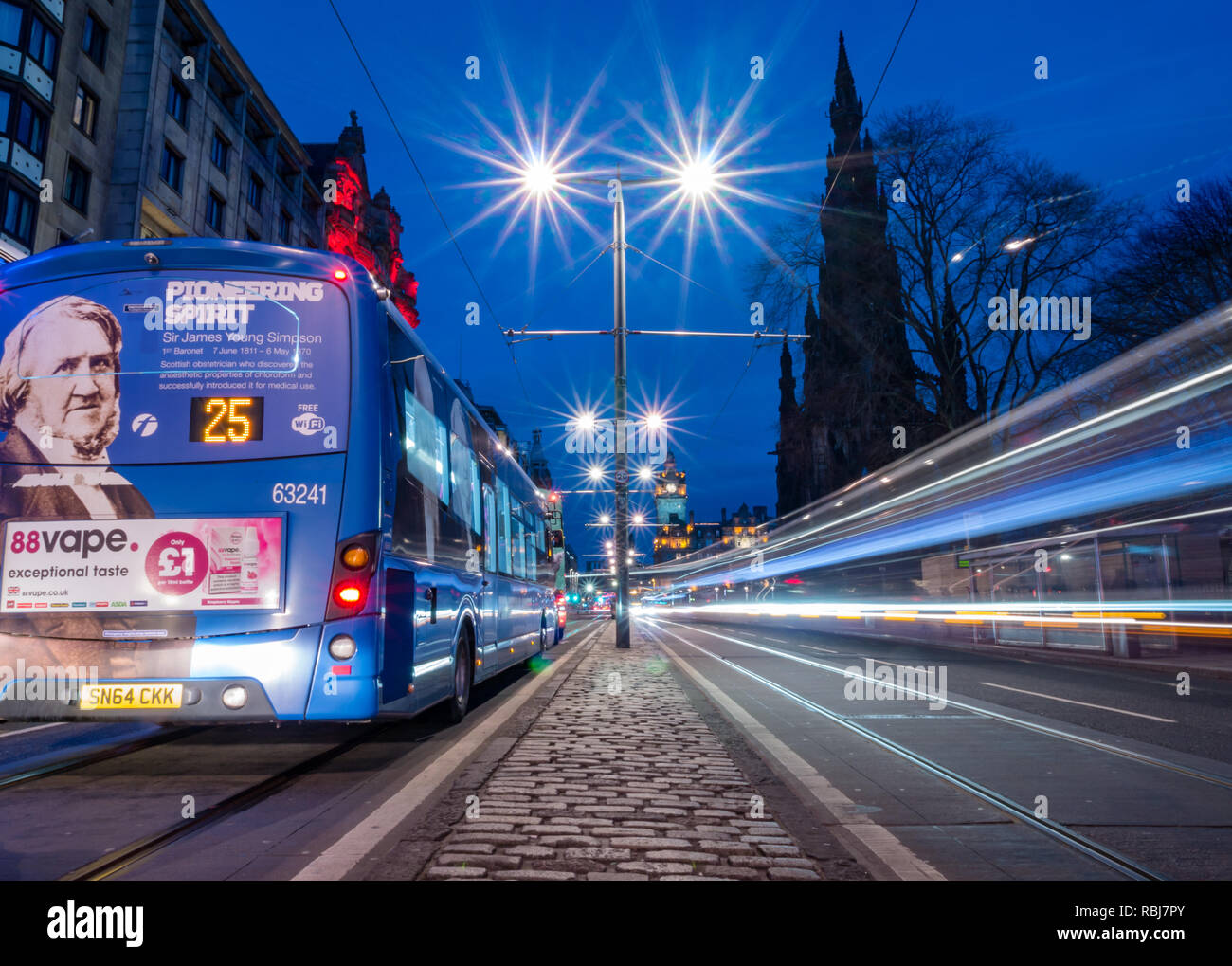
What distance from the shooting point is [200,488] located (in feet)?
19.0

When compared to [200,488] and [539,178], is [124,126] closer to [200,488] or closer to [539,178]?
[539,178]

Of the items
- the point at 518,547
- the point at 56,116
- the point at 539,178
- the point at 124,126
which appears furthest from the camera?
the point at 124,126

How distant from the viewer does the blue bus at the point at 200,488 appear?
5.62 m

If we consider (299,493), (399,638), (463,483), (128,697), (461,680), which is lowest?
(461,680)

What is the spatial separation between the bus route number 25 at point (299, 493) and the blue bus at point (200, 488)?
19 millimetres

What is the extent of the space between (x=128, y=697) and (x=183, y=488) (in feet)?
4.45

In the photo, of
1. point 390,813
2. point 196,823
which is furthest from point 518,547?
point 196,823

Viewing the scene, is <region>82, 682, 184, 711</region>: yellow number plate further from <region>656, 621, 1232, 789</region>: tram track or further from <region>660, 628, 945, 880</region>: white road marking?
<region>656, 621, 1232, 789</region>: tram track

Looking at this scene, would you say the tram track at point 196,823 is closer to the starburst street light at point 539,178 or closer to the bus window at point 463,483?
the bus window at point 463,483

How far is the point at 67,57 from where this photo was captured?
27.5 m

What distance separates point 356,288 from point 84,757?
4.22m

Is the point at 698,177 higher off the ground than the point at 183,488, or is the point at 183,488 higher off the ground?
the point at 698,177

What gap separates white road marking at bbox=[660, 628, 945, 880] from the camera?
398cm

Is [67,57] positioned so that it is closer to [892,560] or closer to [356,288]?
[356,288]
